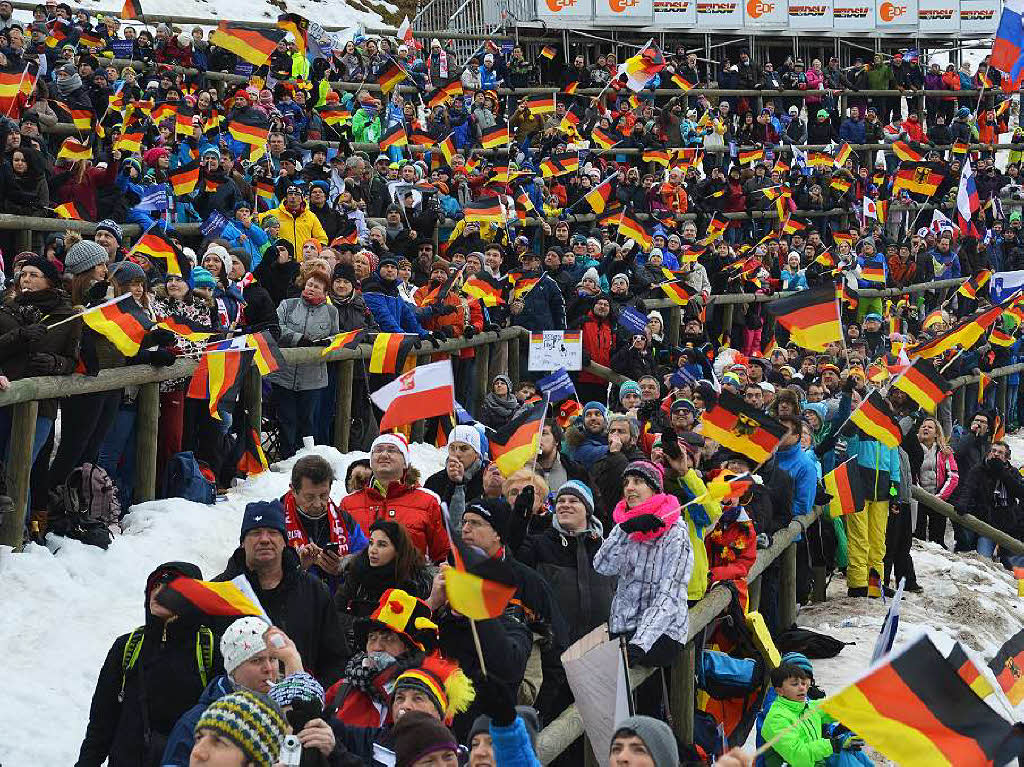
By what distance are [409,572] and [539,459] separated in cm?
355

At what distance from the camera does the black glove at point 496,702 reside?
5.63 meters

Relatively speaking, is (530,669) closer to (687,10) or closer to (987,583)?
(987,583)

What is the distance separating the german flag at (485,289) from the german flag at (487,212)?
270cm

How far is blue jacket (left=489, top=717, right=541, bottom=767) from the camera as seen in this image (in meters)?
5.64

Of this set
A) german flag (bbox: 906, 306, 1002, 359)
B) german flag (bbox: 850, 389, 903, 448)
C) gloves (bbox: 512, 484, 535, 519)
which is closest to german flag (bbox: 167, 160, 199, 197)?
german flag (bbox: 850, 389, 903, 448)

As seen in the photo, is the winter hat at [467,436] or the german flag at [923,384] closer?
the winter hat at [467,436]

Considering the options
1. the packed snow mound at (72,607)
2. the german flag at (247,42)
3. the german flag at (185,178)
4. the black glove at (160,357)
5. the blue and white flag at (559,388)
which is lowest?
the blue and white flag at (559,388)

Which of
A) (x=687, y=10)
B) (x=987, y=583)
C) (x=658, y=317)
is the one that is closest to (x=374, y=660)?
(x=987, y=583)

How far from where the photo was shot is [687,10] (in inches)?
1446

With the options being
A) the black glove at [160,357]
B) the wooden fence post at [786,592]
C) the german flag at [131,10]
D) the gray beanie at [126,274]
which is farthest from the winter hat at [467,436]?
the german flag at [131,10]

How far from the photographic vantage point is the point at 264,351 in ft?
35.5

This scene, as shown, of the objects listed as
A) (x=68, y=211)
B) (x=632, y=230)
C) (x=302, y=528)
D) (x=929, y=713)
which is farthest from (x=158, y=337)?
(x=632, y=230)

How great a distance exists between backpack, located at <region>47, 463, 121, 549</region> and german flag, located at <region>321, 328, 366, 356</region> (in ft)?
10.1

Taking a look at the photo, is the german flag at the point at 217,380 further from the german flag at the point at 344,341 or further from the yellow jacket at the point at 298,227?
the yellow jacket at the point at 298,227
